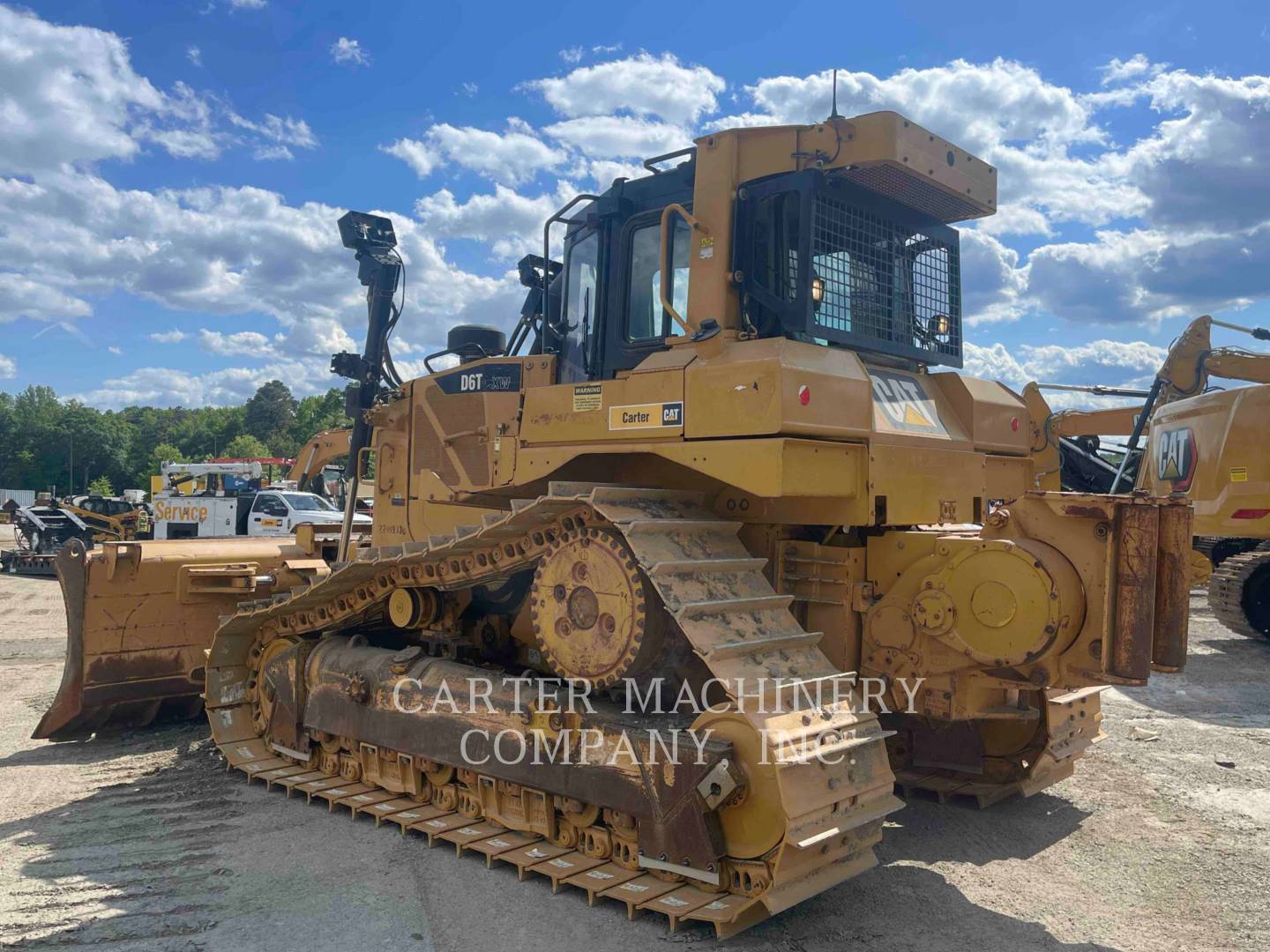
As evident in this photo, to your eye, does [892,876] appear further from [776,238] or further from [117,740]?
[117,740]

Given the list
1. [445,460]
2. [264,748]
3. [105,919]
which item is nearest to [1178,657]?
[445,460]

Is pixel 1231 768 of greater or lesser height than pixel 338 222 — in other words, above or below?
below

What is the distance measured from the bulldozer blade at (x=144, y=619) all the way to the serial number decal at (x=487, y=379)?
252cm

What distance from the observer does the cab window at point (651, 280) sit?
18.5 feet

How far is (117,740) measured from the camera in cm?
767

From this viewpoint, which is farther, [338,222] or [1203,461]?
[1203,461]

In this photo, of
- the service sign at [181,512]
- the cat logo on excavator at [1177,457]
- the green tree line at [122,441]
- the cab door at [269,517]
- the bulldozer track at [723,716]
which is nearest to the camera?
the bulldozer track at [723,716]

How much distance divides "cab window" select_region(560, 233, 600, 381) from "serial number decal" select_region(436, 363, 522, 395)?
33cm

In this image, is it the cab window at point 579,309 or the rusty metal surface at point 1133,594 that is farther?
the cab window at point 579,309

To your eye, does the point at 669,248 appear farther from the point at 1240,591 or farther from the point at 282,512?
the point at 282,512

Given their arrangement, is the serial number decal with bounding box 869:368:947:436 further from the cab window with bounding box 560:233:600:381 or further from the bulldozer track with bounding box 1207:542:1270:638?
→ the bulldozer track with bounding box 1207:542:1270:638

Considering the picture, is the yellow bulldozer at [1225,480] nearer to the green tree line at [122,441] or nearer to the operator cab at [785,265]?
the operator cab at [785,265]

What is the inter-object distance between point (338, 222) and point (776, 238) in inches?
179

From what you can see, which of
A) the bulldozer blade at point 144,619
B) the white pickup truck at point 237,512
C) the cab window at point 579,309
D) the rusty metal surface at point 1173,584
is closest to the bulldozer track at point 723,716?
the cab window at point 579,309
